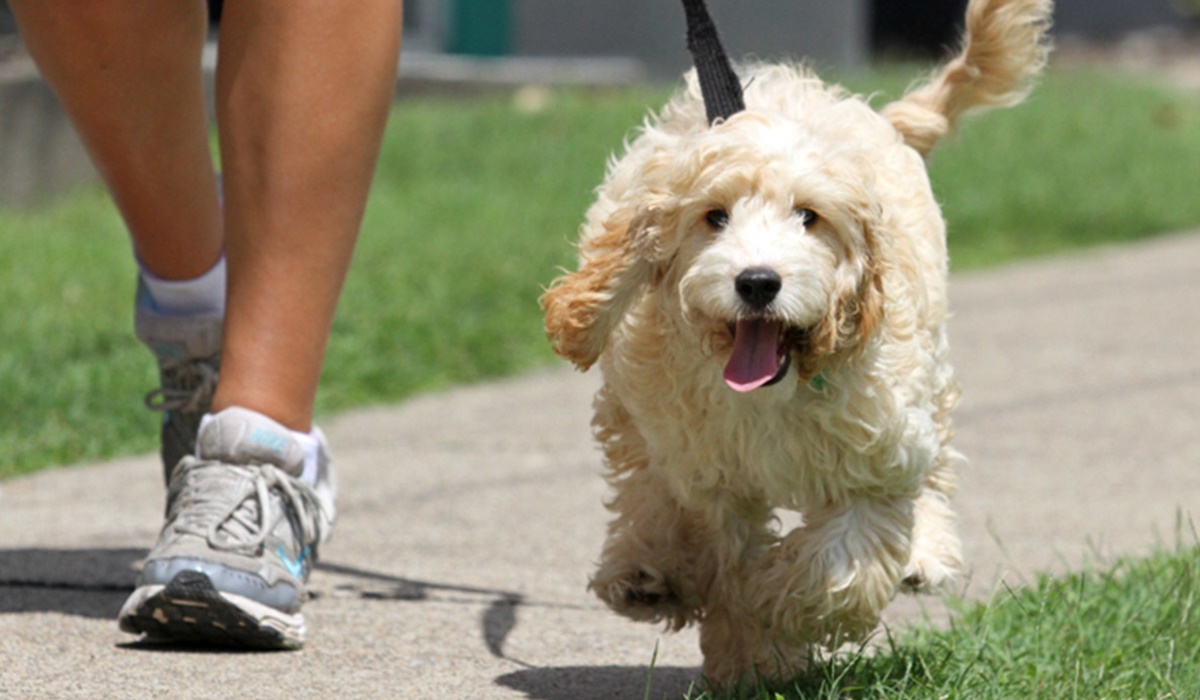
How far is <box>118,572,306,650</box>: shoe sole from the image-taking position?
10.1ft

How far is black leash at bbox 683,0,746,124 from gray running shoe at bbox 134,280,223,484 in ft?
3.83

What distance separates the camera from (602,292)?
9.69 feet

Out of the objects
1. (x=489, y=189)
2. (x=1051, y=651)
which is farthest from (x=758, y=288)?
(x=489, y=189)

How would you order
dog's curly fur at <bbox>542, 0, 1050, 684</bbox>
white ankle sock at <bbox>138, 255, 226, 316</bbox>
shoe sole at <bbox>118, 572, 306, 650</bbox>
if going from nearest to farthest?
dog's curly fur at <bbox>542, 0, 1050, 684</bbox> → shoe sole at <bbox>118, 572, 306, 650</bbox> → white ankle sock at <bbox>138, 255, 226, 316</bbox>

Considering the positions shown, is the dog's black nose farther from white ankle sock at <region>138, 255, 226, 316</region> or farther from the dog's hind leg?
white ankle sock at <region>138, 255, 226, 316</region>

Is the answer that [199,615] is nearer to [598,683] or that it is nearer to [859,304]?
[598,683]

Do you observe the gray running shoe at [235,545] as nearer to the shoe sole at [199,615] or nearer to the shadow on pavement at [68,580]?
the shoe sole at [199,615]

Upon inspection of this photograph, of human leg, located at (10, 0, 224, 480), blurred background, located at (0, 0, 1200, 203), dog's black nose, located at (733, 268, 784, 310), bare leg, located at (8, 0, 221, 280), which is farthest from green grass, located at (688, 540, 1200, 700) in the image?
blurred background, located at (0, 0, 1200, 203)

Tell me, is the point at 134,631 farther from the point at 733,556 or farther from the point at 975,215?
the point at 975,215

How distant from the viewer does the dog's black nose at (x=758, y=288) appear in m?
2.70

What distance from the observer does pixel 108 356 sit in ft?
20.4

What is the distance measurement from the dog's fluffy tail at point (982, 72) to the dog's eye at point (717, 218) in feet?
3.54

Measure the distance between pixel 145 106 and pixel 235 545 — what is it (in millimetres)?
917

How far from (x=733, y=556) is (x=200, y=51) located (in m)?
1.50
